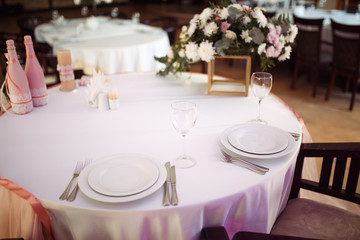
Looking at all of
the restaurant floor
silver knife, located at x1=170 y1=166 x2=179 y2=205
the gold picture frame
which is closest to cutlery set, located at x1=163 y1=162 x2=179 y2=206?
silver knife, located at x1=170 y1=166 x2=179 y2=205

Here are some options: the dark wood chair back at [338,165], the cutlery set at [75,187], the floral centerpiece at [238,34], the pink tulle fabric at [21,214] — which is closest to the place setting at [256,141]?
the dark wood chair back at [338,165]

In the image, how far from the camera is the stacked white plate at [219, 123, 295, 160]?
117 centimetres

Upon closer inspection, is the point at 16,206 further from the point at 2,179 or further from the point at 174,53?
the point at 174,53

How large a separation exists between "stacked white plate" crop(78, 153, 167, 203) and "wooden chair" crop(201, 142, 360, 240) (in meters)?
0.54

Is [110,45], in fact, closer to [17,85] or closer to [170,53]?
[170,53]

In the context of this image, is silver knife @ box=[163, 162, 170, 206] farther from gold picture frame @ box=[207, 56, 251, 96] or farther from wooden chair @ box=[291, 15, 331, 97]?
wooden chair @ box=[291, 15, 331, 97]

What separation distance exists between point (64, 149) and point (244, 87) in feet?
3.19

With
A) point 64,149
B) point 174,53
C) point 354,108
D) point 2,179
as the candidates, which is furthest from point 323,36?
point 2,179

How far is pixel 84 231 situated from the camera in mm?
998

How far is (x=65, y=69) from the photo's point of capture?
5.81 feet

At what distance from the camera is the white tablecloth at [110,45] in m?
3.05

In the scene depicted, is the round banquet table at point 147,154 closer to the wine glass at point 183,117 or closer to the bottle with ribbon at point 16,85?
the bottle with ribbon at point 16,85

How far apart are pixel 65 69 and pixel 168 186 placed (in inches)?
41.7

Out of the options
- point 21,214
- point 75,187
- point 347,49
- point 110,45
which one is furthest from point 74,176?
point 347,49
